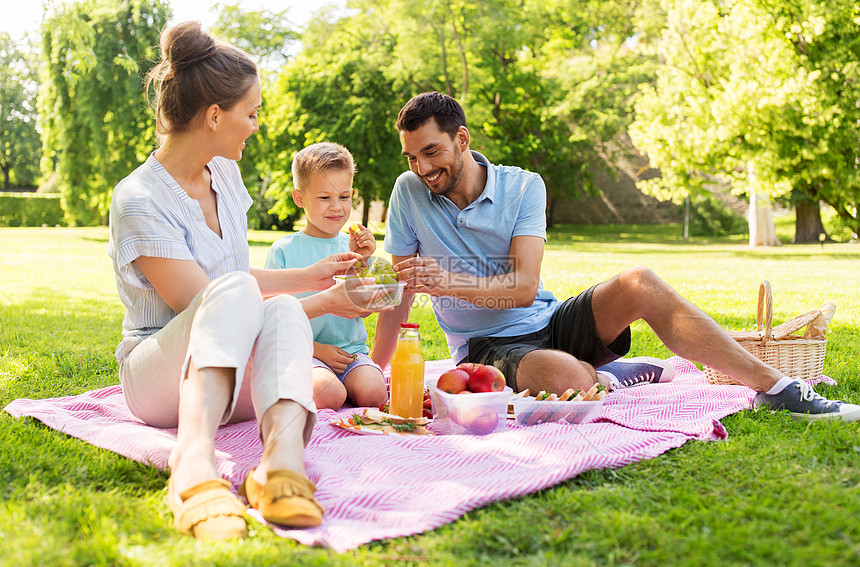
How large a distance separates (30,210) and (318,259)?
29.9m

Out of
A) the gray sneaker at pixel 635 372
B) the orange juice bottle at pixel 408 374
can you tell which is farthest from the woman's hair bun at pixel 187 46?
the gray sneaker at pixel 635 372

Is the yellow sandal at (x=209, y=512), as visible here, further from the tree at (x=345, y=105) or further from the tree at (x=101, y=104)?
the tree at (x=345, y=105)

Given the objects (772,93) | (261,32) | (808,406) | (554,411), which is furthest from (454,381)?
(261,32)

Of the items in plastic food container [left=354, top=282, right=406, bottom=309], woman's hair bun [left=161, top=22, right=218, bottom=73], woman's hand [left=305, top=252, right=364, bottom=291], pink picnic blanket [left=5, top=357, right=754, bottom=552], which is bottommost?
pink picnic blanket [left=5, top=357, right=754, bottom=552]

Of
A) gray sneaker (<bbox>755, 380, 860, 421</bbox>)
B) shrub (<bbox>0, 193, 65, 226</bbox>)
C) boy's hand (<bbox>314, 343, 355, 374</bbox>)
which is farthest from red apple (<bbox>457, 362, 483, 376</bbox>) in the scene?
shrub (<bbox>0, 193, 65, 226</bbox>)

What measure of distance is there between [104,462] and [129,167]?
1967 cm

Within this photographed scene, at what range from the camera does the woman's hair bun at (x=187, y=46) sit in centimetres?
249

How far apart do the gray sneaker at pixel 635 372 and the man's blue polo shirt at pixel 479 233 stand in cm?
51

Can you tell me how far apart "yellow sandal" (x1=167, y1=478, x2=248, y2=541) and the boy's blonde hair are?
191 cm

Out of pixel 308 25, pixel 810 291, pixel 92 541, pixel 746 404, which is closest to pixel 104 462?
pixel 92 541

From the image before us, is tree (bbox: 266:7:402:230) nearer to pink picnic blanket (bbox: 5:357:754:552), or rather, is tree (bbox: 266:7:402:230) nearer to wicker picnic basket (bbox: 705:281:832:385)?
wicker picnic basket (bbox: 705:281:832:385)

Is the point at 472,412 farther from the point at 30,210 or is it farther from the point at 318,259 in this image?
the point at 30,210

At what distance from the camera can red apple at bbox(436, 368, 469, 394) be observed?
2838 mm

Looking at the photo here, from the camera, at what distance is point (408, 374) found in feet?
9.48
